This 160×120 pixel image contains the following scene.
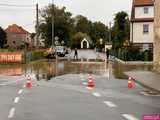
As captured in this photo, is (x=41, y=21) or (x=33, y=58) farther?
(x=41, y=21)

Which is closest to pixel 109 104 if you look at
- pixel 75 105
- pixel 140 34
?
pixel 75 105

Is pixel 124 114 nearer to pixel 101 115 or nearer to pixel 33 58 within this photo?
pixel 101 115

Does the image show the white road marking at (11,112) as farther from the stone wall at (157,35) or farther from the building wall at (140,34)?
the building wall at (140,34)

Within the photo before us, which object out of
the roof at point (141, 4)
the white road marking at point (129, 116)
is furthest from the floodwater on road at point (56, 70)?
the roof at point (141, 4)

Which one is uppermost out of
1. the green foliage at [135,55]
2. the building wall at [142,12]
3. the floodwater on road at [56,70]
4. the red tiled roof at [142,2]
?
the red tiled roof at [142,2]

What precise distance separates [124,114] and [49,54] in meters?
61.6

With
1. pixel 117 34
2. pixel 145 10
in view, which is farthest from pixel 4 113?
pixel 117 34

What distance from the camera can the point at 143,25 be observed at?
7725 centimetres

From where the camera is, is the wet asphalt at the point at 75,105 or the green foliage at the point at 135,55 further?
the green foliage at the point at 135,55

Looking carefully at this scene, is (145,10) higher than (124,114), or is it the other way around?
(145,10)

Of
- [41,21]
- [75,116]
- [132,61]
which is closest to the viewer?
[75,116]

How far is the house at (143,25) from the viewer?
76.6 meters

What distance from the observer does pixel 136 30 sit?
77.2 metres

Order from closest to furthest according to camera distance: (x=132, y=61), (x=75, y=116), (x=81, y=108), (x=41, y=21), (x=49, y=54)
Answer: (x=75, y=116)
(x=81, y=108)
(x=132, y=61)
(x=49, y=54)
(x=41, y=21)
